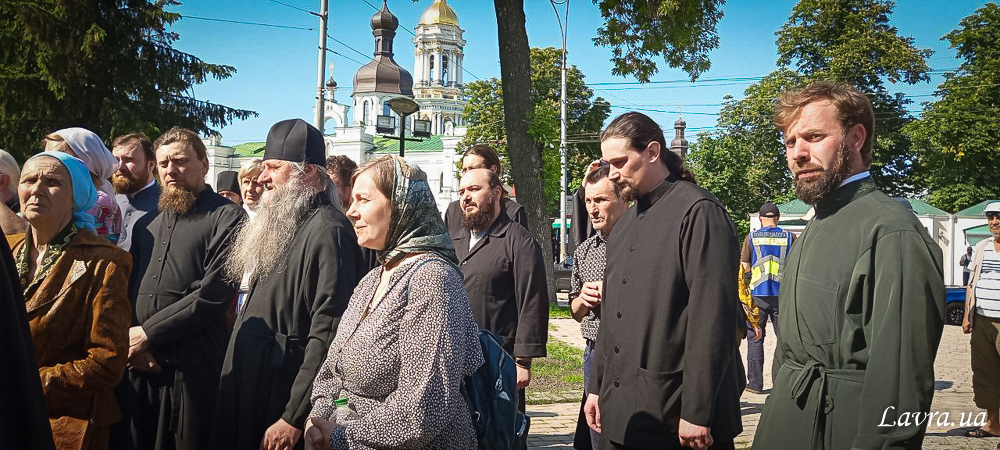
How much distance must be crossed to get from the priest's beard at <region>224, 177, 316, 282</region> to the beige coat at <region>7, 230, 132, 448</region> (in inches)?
22.0

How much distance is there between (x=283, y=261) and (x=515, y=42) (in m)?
9.26

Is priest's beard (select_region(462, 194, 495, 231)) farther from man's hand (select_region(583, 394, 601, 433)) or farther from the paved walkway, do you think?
the paved walkway

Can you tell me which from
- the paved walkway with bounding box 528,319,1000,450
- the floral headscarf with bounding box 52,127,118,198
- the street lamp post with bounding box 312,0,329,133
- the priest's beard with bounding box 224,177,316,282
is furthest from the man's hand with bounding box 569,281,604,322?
the street lamp post with bounding box 312,0,329,133

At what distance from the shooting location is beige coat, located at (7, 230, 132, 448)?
351 cm

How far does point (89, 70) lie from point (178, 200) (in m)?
18.6

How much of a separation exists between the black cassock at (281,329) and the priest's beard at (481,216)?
1614mm

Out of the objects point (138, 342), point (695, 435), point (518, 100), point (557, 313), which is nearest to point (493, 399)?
point (695, 435)

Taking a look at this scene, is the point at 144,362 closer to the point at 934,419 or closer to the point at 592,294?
the point at 592,294

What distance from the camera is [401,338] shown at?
109 inches

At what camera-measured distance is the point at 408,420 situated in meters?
2.68

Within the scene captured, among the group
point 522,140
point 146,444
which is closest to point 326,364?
point 146,444

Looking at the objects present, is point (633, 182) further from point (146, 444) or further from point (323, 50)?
point (323, 50)

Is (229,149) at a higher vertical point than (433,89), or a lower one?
lower

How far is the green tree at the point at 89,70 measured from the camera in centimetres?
1998
